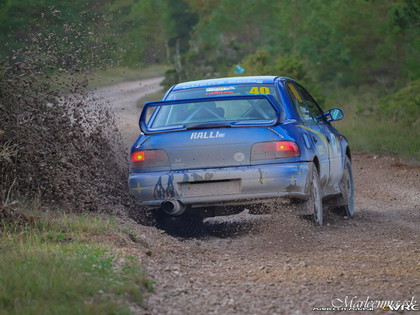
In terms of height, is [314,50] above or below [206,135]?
below

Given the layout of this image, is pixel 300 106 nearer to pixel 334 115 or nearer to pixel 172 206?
pixel 334 115

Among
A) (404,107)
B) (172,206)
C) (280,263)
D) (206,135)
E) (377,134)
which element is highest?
(206,135)

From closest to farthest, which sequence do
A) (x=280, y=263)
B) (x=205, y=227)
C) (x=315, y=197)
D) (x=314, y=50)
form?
(x=280, y=263)
(x=315, y=197)
(x=205, y=227)
(x=314, y=50)

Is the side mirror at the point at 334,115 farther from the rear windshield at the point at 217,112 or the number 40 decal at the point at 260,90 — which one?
the rear windshield at the point at 217,112

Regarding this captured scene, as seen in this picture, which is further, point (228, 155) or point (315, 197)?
point (315, 197)

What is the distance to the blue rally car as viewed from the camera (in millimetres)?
7895

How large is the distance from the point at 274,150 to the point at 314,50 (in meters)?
27.2

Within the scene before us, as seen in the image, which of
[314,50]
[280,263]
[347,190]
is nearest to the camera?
[280,263]

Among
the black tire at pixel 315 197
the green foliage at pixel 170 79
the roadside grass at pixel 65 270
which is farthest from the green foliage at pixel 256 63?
the roadside grass at pixel 65 270

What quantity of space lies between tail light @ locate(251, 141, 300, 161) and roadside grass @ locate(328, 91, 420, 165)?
8.96 metres

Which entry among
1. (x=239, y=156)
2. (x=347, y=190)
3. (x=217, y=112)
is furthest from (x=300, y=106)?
(x=347, y=190)

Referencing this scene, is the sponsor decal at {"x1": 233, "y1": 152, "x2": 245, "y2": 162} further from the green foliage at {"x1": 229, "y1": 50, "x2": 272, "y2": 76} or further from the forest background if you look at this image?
the green foliage at {"x1": 229, "y1": 50, "x2": 272, "y2": 76}

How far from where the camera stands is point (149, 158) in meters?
8.20

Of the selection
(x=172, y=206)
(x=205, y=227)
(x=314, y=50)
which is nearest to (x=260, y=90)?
(x=172, y=206)
